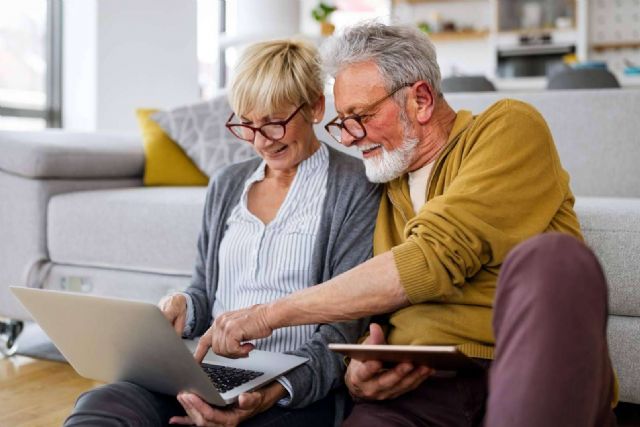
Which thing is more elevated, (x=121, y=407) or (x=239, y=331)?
(x=239, y=331)

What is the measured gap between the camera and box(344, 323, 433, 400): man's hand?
1.22 metres

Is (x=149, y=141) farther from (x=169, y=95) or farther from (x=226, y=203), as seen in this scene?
(x=169, y=95)

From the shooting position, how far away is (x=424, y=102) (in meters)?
1.42

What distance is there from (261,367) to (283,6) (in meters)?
3.28

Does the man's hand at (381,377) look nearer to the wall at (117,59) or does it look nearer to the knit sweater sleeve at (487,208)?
the knit sweater sleeve at (487,208)

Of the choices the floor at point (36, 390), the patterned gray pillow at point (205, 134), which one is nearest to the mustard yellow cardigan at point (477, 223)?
the floor at point (36, 390)

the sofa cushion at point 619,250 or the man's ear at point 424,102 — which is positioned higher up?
the man's ear at point 424,102

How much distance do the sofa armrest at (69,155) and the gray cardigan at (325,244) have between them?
3.63 ft

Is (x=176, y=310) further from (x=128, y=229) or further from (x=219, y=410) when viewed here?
(x=128, y=229)

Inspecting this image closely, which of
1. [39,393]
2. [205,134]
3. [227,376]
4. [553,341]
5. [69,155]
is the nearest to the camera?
[553,341]

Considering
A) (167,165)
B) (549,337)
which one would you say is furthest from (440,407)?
(167,165)

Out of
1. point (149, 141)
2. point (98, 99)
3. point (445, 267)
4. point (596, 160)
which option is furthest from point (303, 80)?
point (98, 99)

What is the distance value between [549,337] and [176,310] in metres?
0.86

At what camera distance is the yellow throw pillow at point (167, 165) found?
9.40 ft
